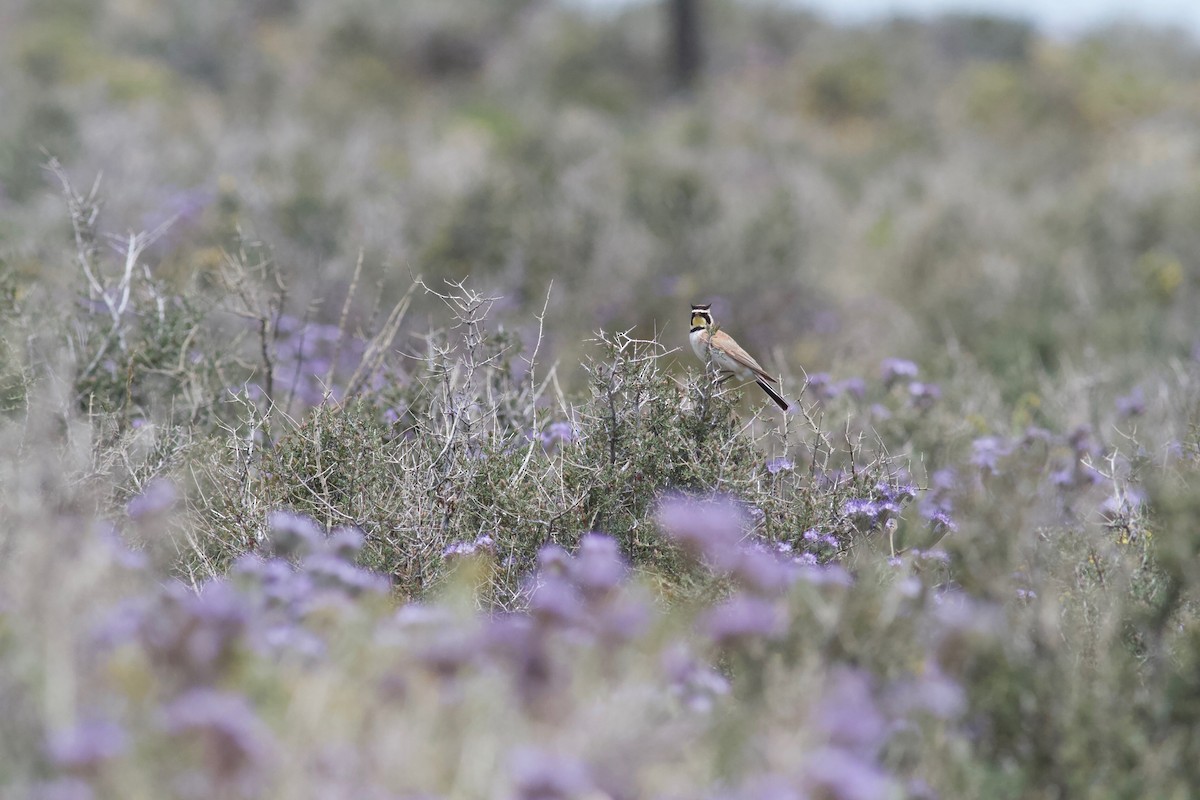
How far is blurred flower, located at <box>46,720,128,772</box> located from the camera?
168cm

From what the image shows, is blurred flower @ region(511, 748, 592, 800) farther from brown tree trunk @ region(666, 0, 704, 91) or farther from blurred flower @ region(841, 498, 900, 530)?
brown tree trunk @ region(666, 0, 704, 91)

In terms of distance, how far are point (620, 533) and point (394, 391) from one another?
1.17m

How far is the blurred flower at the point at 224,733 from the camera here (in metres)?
1.70

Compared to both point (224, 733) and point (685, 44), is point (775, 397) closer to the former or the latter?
point (224, 733)

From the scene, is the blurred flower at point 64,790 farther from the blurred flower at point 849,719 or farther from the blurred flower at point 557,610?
the blurred flower at point 849,719

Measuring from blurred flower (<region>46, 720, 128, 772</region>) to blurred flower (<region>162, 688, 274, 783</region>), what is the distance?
79 millimetres

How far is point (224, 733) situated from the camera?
1.70m

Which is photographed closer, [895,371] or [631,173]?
[895,371]

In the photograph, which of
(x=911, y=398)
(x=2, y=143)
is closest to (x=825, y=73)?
(x=2, y=143)

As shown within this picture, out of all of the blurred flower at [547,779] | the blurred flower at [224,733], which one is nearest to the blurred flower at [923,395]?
the blurred flower at [547,779]

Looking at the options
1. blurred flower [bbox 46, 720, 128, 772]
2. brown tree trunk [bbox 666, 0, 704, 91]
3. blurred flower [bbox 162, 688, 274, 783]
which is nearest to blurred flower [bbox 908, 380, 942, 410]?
blurred flower [bbox 162, 688, 274, 783]

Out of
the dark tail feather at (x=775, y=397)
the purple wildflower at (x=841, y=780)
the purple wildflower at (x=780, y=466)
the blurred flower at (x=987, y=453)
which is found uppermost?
the blurred flower at (x=987, y=453)

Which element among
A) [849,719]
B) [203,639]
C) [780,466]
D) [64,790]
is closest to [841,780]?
[849,719]

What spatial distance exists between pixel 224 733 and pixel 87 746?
19 centimetres
